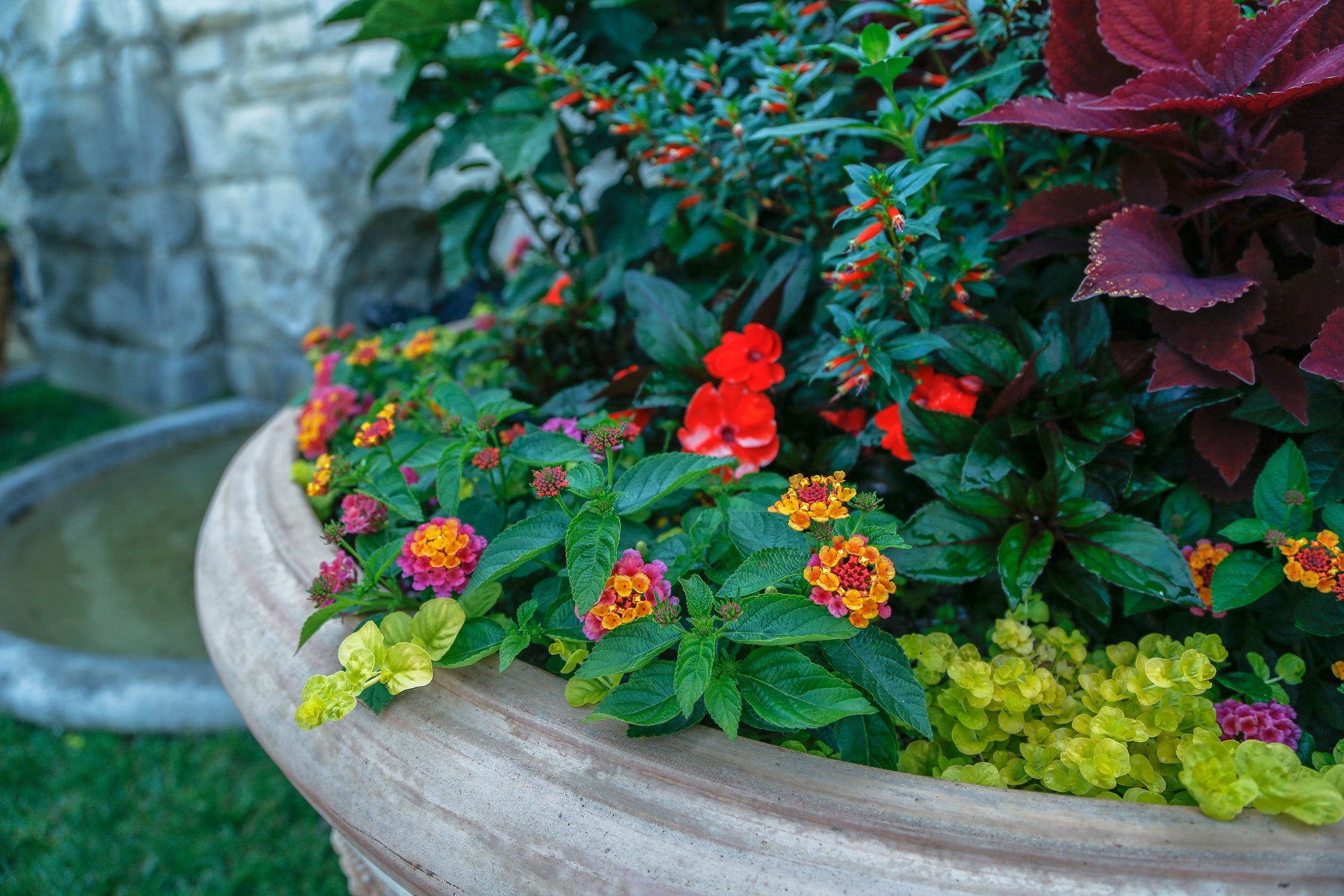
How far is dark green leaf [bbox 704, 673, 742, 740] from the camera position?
0.59 m

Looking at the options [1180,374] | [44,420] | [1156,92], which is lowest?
[44,420]

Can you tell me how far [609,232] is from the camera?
4.38ft

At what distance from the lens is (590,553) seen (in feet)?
2.11

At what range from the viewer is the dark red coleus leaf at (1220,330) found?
2.37 feet

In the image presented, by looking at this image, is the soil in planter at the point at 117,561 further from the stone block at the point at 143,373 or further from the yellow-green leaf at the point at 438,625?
the yellow-green leaf at the point at 438,625

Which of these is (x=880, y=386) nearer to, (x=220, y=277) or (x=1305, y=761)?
(x=1305, y=761)

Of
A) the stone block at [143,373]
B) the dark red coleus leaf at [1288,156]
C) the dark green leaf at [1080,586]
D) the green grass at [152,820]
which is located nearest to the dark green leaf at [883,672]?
the dark green leaf at [1080,586]

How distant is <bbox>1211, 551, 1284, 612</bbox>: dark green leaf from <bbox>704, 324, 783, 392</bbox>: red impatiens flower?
1.47 ft

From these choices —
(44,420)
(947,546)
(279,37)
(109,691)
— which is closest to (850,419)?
(947,546)

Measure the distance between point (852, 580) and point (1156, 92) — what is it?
0.54 m

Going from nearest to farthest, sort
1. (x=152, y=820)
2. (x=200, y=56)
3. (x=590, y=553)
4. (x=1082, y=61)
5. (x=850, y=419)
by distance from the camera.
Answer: (x=590, y=553) < (x=1082, y=61) < (x=850, y=419) < (x=152, y=820) < (x=200, y=56)

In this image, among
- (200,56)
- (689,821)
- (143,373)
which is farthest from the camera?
(143,373)

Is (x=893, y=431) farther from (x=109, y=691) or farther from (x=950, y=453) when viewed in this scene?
(x=109, y=691)

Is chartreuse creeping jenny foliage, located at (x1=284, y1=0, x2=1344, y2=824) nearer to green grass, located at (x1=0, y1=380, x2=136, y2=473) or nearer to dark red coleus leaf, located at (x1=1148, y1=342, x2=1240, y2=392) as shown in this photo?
dark red coleus leaf, located at (x1=1148, y1=342, x2=1240, y2=392)
